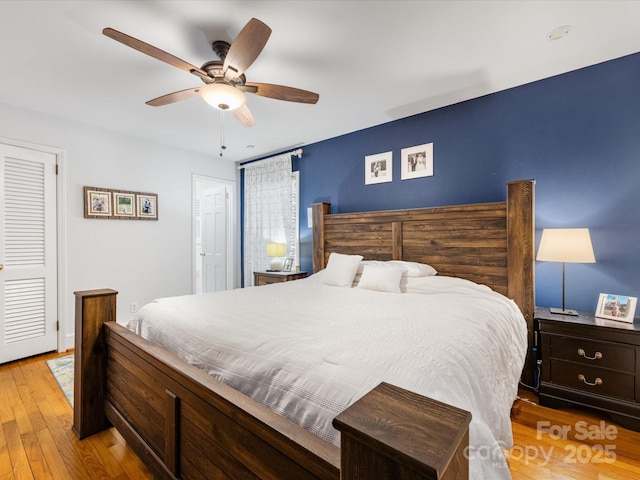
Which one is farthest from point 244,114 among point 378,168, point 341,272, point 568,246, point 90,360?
point 568,246

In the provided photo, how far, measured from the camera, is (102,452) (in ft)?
5.77

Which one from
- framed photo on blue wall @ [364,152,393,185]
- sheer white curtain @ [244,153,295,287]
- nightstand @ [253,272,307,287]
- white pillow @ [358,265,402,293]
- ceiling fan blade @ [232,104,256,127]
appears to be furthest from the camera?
sheer white curtain @ [244,153,295,287]

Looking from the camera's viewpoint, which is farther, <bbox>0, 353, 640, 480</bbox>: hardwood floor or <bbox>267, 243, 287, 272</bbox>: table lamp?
<bbox>267, 243, 287, 272</bbox>: table lamp

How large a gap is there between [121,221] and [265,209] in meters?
1.88

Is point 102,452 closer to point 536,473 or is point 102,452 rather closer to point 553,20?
point 536,473

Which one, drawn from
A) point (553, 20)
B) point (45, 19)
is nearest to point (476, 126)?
point (553, 20)

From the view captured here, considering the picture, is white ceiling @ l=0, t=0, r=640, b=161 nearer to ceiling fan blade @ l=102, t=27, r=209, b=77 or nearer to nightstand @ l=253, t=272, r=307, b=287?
ceiling fan blade @ l=102, t=27, r=209, b=77

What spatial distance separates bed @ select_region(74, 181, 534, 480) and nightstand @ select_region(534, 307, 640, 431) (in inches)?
8.1

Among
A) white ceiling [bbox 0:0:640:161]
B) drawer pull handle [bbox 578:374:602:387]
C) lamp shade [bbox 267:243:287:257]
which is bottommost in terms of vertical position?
drawer pull handle [bbox 578:374:602:387]

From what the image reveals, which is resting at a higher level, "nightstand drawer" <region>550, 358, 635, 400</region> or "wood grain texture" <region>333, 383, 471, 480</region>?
"wood grain texture" <region>333, 383, 471, 480</region>

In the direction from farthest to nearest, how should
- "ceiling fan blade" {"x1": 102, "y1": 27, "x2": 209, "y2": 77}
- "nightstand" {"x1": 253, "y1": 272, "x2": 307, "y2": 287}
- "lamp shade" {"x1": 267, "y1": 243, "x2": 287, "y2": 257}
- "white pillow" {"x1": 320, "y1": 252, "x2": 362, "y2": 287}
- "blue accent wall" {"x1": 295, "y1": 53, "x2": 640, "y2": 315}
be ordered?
"lamp shade" {"x1": 267, "y1": 243, "x2": 287, "y2": 257}
"nightstand" {"x1": 253, "y1": 272, "x2": 307, "y2": 287}
"white pillow" {"x1": 320, "y1": 252, "x2": 362, "y2": 287}
"blue accent wall" {"x1": 295, "y1": 53, "x2": 640, "y2": 315}
"ceiling fan blade" {"x1": 102, "y1": 27, "x2": 209, "y2": 77}

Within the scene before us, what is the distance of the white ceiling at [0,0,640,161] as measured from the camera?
69.9 inches

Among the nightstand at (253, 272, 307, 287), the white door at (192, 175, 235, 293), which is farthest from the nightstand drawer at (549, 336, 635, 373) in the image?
the white door at (192, 175, 235, 293)

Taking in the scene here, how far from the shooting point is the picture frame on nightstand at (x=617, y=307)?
207cm
